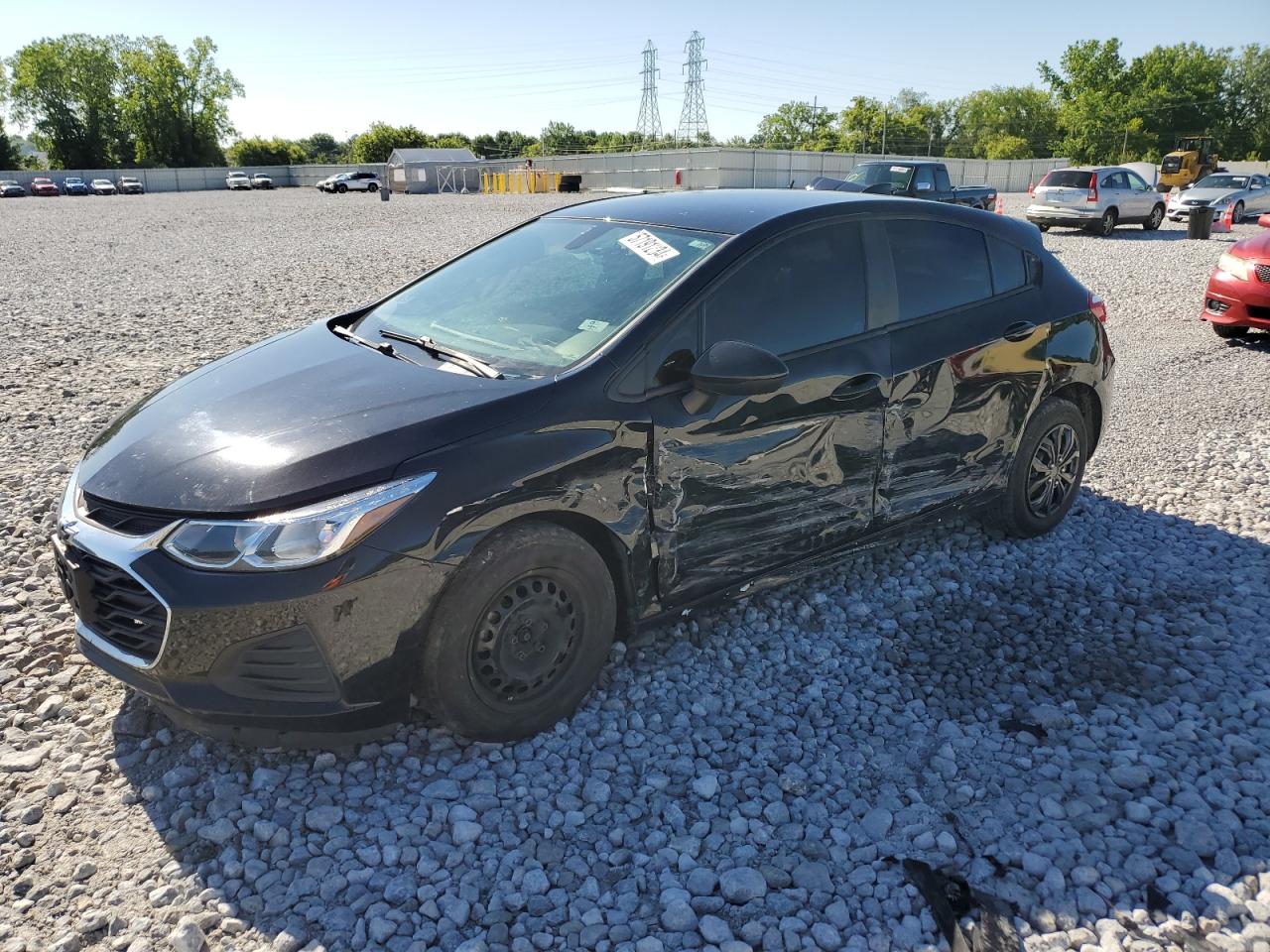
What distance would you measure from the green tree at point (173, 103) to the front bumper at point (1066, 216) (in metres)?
96.5

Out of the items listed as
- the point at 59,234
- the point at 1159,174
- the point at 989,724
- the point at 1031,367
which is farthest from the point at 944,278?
the point at 1159,174

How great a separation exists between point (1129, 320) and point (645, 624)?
10062 mm

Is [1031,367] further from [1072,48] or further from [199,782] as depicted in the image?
[1072,48]

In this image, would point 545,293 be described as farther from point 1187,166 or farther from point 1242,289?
point 1187,166

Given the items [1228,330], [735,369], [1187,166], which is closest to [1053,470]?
[735,369]

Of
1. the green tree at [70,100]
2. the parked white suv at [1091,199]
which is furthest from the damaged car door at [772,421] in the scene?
the green tree at [70,100]

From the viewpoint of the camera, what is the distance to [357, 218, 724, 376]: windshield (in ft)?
11.0

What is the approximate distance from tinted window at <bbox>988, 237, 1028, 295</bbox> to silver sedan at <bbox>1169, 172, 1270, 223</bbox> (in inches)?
998

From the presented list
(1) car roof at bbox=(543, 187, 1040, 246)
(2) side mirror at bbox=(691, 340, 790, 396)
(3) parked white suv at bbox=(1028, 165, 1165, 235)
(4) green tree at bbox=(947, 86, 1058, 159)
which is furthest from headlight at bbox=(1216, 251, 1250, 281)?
(4) green tree at bbox=(947, 86, 1058, 159)

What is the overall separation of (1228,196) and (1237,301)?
20.0m

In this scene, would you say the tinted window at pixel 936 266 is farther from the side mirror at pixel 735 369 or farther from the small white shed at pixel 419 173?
the small white shed at pixel 419 173

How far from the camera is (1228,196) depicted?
82.8ft

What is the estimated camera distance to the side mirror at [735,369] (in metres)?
3.11

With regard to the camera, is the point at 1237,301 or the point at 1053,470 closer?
the point at 1053,470
